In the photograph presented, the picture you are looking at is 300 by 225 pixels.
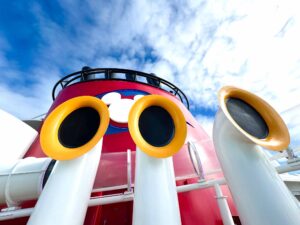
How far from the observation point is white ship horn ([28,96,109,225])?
1000 millimetres

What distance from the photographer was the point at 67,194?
106 centimetres

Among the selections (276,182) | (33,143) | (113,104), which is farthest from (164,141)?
(33,143)

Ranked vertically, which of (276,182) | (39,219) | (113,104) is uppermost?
(113,104)

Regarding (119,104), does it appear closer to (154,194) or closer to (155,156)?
(155,156)

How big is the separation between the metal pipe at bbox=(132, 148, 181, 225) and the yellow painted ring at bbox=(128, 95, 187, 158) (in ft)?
0.37

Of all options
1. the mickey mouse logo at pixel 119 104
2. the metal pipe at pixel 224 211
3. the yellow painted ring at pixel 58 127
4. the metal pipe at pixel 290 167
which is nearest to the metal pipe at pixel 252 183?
the metal pipe at pixel 290 167

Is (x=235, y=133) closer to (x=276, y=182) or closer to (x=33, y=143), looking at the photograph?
(x=276, y=182)

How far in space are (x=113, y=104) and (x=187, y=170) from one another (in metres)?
1.79

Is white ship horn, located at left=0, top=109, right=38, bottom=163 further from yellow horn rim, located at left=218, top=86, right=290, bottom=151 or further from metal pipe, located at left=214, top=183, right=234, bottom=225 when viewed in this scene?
yellow horn rim, located at left=218, top=86, right=290, bottom=151

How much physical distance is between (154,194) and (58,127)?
0.92 meters

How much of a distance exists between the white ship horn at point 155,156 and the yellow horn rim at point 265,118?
16.4 inches

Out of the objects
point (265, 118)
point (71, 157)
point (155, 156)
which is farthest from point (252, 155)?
point (71, 157)

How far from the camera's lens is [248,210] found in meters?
0.99

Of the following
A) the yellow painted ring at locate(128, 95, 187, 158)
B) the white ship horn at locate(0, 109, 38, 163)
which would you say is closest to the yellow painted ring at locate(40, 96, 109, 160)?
the yellow painted ring at locate(128, 95, 187, 158)
